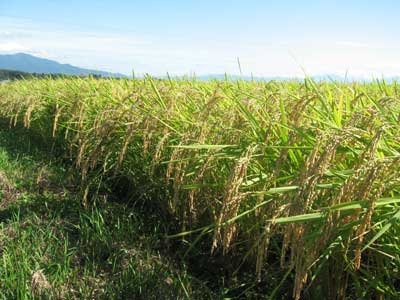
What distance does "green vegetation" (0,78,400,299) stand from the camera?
1.36 m

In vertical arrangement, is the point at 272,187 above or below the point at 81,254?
above

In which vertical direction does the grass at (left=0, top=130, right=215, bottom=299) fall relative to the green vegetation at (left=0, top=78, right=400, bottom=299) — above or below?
below

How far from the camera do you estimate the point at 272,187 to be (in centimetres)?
206

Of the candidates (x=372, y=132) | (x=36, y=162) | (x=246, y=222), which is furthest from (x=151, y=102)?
(x=36, y=162)

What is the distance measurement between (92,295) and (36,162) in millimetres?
3217

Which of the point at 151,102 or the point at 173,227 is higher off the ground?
Result: the point at 151,102

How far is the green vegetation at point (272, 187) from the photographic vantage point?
136 cm

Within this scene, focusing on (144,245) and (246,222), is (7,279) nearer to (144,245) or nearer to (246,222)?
(144,245)

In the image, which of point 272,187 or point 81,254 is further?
point 81,254

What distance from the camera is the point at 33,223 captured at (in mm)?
3156

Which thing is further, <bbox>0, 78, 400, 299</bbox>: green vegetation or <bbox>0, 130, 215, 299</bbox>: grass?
<bbox>0, 130, 215, 299</bbox>: grass

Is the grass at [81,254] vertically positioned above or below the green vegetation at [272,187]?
below

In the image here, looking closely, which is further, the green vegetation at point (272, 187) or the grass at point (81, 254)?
the grass at point (81, 254)

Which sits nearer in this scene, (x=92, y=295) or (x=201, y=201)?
(x=92, y=295)
